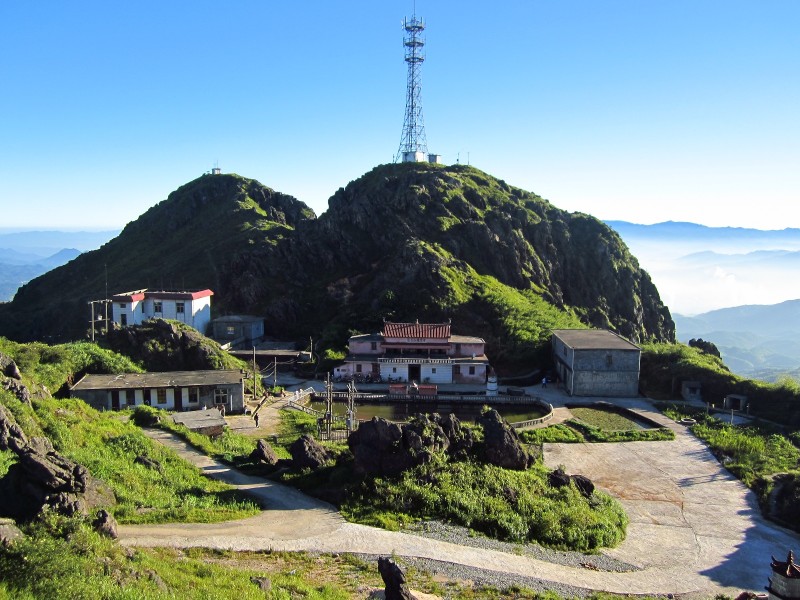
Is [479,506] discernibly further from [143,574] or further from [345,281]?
[345,281]

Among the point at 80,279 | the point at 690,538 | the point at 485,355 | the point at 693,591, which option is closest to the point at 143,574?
the point at 693,591

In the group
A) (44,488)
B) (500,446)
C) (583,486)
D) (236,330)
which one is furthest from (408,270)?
(44,488)

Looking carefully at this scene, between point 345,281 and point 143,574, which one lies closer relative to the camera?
point 143,574

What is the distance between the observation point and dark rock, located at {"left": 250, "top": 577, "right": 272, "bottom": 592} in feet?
46.2

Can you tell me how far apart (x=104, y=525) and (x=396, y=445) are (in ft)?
37.2

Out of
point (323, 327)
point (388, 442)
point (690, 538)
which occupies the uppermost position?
point (323, 327)

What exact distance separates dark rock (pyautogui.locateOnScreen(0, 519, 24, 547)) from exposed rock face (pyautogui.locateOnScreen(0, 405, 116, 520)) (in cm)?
110

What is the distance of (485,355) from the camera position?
5425cm

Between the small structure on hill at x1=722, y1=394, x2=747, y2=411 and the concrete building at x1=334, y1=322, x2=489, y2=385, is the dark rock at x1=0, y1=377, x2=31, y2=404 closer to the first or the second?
the concrete building at x1=334, y1=322, x2=489, y2=385

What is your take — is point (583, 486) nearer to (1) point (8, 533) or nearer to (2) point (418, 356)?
(1) point (8, 533)

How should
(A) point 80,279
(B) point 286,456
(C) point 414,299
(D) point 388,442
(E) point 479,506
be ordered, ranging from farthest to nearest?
(A) point 80,279, (C) point 414,299, (B) point 286,456, (D) point 388,442, (E) point 479,506

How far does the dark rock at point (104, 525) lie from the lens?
15.1 meters

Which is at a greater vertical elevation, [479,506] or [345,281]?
[345,281]

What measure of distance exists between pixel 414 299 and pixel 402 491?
4007 centimetres
